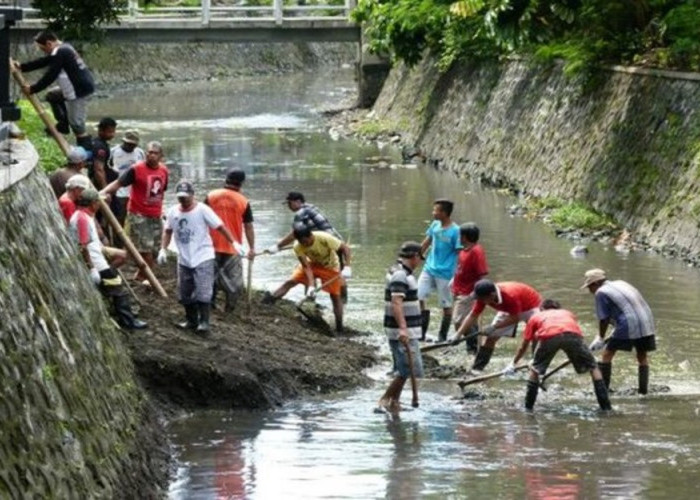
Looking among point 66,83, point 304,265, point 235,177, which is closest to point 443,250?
point 304,265

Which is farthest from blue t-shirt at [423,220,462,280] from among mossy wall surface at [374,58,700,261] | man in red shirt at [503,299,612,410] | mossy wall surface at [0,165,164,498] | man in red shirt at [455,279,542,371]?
mossy wall surface at [374,58,700,261]

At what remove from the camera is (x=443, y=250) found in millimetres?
19281

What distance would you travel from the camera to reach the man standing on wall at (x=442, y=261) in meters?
19.0

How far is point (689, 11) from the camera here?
2798 cm

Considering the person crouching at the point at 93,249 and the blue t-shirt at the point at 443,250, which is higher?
the person crouching at the point at 93,249

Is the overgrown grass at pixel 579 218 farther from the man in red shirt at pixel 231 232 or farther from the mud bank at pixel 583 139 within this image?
the man in red shirt at pixel 231 232

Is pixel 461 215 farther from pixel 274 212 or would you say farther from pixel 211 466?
pixel 211 466

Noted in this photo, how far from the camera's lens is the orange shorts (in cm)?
1919

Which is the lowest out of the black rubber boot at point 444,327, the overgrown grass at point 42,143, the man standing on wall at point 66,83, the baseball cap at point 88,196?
the black rubber boot at point 444,327

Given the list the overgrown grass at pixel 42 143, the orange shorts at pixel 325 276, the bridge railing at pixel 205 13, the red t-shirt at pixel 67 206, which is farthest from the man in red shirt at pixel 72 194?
the bridge railing at pixel 205 13

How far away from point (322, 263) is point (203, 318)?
9.40 feet

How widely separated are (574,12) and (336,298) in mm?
12671

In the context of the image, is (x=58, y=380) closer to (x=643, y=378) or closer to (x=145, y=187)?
(x=643, y=378)

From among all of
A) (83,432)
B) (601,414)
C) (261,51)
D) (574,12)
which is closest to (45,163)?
(601,414)
